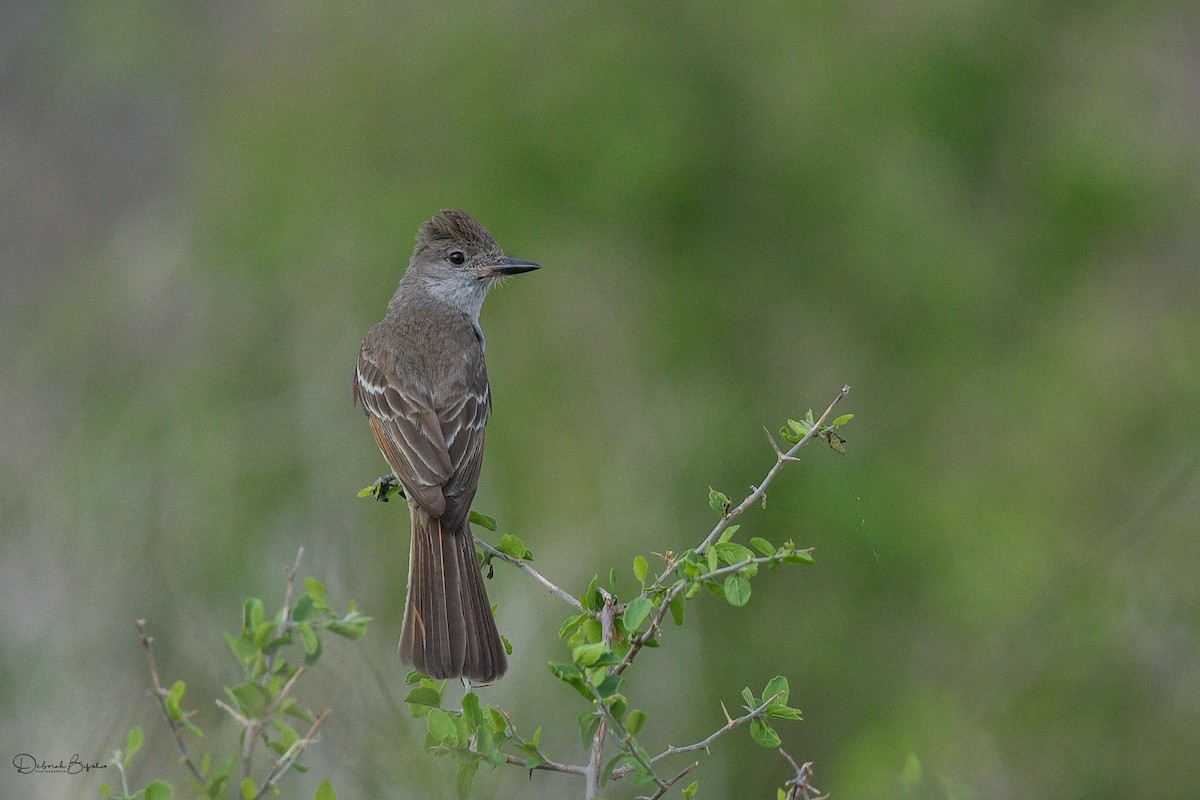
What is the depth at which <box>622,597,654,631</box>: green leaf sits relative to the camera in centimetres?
270

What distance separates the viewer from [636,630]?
9.00 ft

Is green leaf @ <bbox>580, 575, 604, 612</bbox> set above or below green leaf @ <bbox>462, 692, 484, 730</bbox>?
above

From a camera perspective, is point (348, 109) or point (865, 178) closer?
point (865, 178)

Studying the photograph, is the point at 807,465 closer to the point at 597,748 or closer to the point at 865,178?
the point at 865,178

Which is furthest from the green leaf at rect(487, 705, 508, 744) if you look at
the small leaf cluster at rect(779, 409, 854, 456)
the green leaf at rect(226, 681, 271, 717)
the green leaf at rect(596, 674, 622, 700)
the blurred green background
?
the blurred green background

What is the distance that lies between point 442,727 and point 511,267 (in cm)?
337

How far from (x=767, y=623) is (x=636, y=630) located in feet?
20.7

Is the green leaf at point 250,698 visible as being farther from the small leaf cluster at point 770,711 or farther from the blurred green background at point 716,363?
the blurred green background at point 716,363

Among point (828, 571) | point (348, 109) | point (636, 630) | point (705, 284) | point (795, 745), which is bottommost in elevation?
point (795, 745)

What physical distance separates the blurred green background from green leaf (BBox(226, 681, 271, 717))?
378 centimetres

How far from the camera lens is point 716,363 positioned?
29.9ft

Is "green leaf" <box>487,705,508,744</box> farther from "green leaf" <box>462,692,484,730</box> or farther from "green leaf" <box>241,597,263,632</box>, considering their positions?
"green leaf" <box>241,597,263,632</box>

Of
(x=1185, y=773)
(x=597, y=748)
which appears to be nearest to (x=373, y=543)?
(x=1185, y=773)

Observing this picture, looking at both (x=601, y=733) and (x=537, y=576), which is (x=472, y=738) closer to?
(x=601, y=733)
